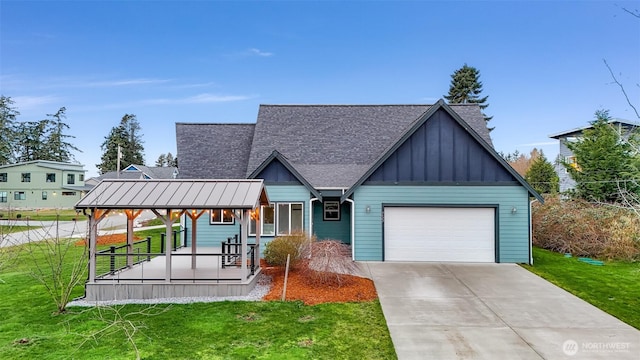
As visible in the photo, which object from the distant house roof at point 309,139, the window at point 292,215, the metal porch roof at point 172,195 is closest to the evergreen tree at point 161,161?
the distant house roof at point 309,139

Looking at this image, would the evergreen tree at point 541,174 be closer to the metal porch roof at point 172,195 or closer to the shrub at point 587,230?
the shrub at point 587,230

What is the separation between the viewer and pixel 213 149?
57.6 ft

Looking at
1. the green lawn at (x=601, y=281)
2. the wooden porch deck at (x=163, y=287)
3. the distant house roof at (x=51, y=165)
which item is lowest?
the green lawn at (x=601, y=281)

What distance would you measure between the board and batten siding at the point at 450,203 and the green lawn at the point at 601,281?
1.11m

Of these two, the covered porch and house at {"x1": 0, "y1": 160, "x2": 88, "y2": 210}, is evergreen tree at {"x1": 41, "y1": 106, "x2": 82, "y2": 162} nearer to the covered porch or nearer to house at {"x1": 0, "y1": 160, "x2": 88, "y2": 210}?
house at {"x1": 0, "y1": 160, "x2": 88, "y2": 210}

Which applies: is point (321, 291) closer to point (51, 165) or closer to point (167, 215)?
point (167, 215)

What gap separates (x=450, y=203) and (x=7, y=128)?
71602mm

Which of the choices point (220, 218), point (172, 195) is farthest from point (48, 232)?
point (220, 218)

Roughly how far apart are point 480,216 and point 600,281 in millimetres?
4001

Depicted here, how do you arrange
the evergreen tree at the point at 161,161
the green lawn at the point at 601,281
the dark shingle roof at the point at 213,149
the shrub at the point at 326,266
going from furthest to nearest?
the evergreen tree at the point at 161,161, the dark shingle roof at the point at 213,149, the shrub at the point at 326,266, the green lawn at the point at 601,281

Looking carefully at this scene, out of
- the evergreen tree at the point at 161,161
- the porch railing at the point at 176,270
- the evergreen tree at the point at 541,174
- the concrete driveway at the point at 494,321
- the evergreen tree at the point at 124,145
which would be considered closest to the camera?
the concrete driveway at the point at 494,321

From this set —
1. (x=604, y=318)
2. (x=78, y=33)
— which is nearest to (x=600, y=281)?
(x=604, y=318)

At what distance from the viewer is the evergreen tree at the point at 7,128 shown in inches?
2099

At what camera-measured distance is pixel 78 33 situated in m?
A: 21.8
